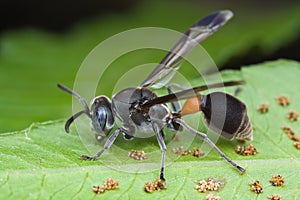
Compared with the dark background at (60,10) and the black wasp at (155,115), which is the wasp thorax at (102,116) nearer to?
the black wasp at (155,115)

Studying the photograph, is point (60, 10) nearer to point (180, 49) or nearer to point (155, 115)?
point (180, 49)

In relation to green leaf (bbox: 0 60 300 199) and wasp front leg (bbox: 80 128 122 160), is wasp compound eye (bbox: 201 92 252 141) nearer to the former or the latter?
green leaf (bbox: 0 60 300 199)

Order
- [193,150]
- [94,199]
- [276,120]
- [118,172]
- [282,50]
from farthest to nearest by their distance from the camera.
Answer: [282,50], [276,120], [193,150], [118,172], [94,199]

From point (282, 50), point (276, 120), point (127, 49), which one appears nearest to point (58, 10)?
point (127, 49)

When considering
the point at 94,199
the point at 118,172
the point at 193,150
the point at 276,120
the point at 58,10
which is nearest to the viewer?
the point at 94,199

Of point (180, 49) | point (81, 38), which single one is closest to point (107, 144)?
point (180, 49)

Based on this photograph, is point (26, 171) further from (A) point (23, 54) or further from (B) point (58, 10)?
(B) point (58, 10)

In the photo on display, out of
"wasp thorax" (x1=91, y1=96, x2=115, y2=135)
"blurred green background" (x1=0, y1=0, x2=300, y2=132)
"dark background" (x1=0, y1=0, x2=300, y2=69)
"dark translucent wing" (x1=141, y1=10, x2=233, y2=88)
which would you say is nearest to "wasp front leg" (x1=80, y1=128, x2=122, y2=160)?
"wasp thorax" (x1=91, y1=96, x2=115, y2=135)
